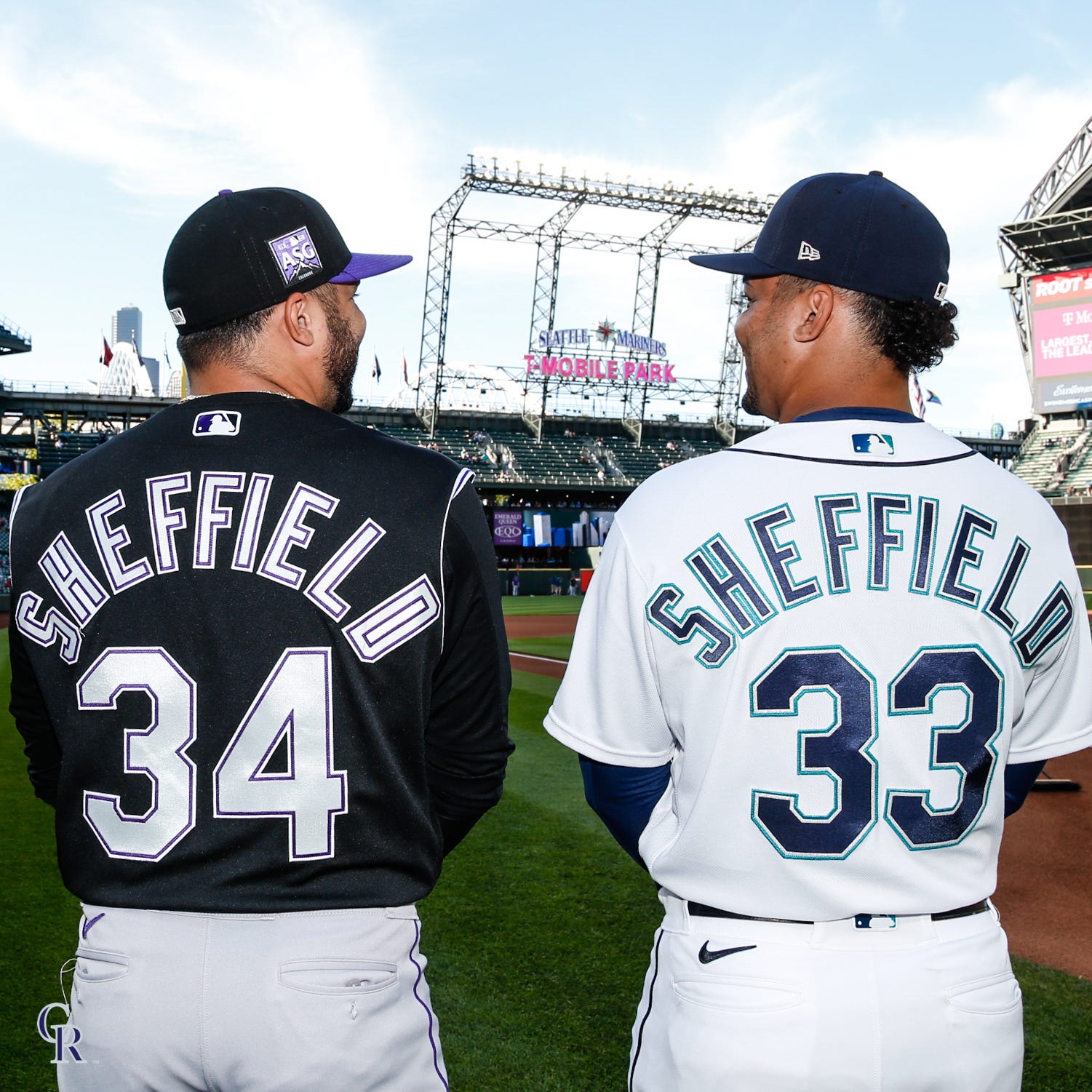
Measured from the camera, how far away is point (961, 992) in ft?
4.83

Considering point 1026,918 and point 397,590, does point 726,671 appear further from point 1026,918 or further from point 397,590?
point 1026,918

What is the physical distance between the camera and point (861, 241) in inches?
66.9

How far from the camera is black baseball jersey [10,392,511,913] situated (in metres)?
1.56

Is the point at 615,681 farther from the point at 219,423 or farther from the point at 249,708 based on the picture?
the point at 219,423

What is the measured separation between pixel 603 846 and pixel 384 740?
4.11 metres

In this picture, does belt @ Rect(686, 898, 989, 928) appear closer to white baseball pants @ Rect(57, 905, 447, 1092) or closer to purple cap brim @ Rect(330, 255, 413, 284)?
white baseball pants @ Rect(57, 905, 447, 1092)

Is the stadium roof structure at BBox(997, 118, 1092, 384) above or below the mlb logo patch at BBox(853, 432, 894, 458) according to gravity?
above

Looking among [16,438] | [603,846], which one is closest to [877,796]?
[603,846]

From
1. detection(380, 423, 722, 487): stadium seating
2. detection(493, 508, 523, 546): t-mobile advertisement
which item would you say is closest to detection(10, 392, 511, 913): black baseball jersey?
detection(493, 508, 523, 546): t-mobile advertisement

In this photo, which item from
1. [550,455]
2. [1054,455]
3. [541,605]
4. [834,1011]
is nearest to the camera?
[834,1011]

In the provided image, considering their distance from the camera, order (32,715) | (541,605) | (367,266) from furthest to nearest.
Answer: (541,605) < (367,266) < (32,715)

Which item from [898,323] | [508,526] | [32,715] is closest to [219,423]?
[32,715]

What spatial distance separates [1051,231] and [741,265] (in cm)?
4537

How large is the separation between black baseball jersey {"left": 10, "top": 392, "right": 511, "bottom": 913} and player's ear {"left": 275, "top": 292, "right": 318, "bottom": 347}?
169mm
